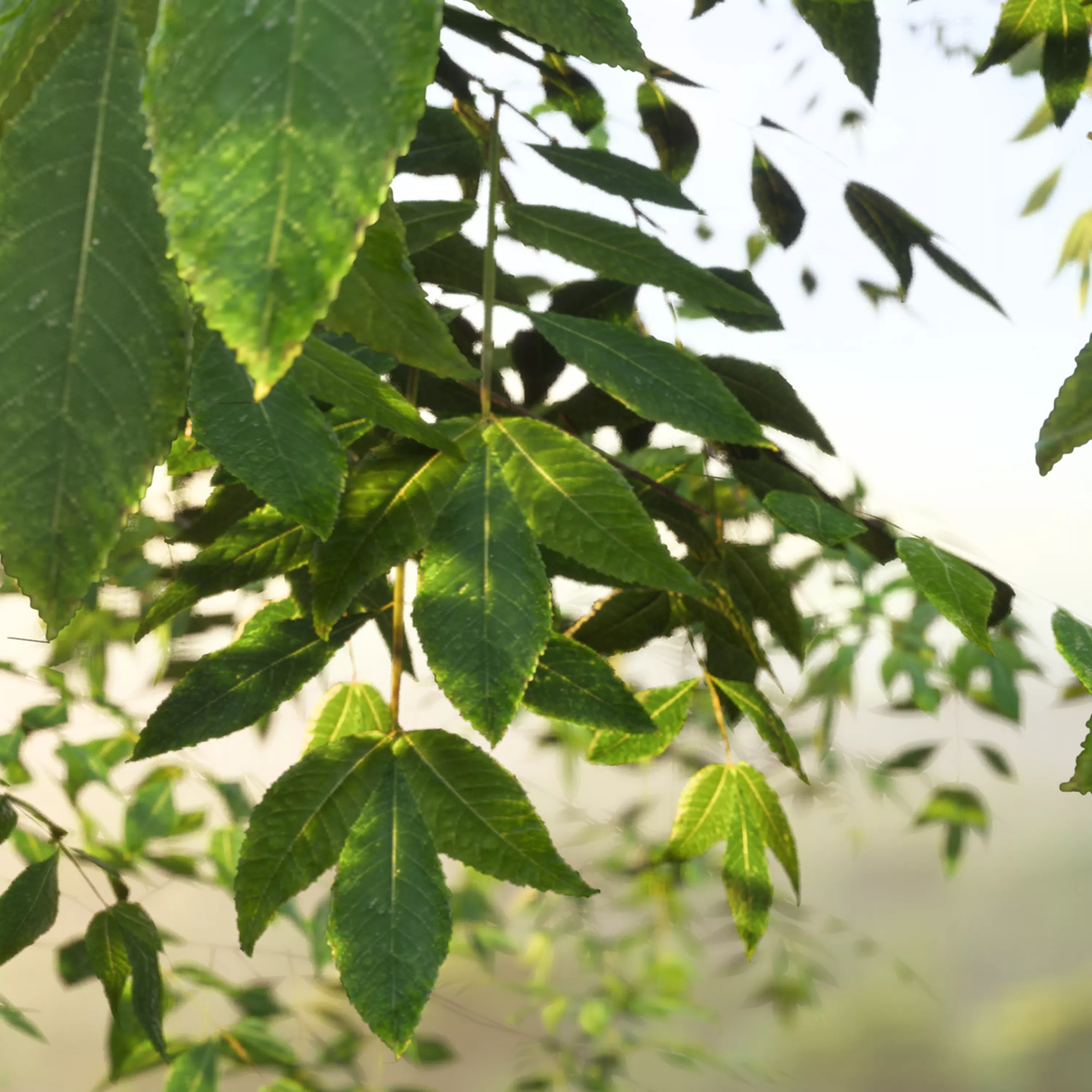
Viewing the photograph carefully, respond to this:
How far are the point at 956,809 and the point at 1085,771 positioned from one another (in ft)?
3.08

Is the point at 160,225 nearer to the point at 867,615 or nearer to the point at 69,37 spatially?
the point at 69,37

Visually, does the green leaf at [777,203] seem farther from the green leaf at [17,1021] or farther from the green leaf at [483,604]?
the green leaf at [17,1021]

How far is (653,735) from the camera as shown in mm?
540

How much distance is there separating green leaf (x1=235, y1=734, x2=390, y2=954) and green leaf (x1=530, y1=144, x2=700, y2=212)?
269 mm

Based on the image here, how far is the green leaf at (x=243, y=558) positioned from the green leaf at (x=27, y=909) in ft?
0.84

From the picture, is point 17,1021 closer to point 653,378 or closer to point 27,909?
point 27,909

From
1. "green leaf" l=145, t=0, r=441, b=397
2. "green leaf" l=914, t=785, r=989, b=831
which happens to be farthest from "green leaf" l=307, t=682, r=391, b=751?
"green leaf" l=914, t=785, r=989, b=831

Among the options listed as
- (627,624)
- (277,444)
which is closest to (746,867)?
(627,624)

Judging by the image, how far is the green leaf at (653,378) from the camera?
0.39m

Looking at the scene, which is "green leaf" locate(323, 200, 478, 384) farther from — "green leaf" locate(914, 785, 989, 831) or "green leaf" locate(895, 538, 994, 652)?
"green leaf" locate(914, 785, 989, 831)

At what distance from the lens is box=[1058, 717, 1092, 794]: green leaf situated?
0.35 m

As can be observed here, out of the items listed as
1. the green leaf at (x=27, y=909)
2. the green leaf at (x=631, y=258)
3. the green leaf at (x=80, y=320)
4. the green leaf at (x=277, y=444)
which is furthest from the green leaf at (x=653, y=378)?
the green leaf at (x=27, y=909)

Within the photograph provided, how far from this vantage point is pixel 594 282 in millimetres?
602

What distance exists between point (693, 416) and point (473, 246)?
18 cm
